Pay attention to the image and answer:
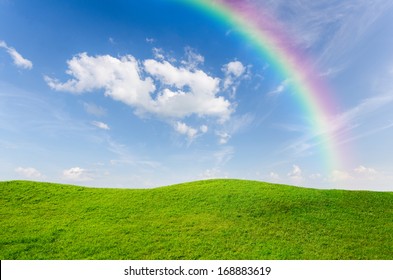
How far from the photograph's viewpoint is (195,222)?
2264 cm

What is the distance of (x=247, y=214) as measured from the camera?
947 inches

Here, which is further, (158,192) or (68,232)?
(158,192)

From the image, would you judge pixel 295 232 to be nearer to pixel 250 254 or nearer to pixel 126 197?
pixel 250 254

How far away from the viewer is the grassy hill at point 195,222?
1862cm

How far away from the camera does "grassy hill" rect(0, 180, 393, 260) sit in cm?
1862
